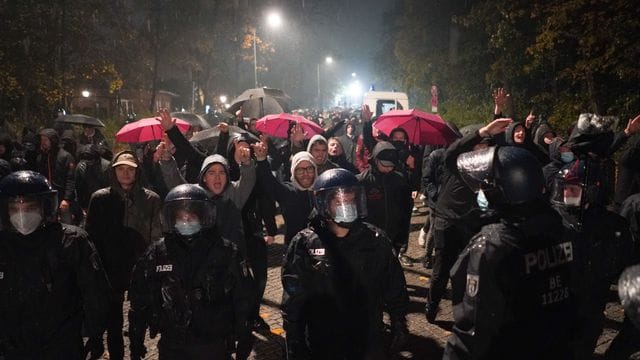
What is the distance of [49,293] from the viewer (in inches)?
121

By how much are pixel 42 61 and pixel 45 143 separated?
11578 millimetres

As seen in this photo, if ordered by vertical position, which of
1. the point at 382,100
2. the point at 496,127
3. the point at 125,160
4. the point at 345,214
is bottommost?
the point at 345,214

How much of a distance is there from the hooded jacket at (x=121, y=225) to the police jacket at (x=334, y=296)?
217cm

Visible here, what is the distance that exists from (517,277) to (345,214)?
1.31 m

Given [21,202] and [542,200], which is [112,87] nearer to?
[21,202]

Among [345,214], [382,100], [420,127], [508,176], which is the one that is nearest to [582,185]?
[508,176]

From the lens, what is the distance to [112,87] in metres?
22.8

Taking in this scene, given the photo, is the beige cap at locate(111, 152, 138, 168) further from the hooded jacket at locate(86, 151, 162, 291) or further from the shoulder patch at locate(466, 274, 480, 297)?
the shoulder patch at locate(466, 274, 480, 297)

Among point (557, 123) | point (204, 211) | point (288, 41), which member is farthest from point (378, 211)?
point (288, 41)

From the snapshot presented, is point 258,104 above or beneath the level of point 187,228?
above

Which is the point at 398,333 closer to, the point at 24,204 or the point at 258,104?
the point at 24,204

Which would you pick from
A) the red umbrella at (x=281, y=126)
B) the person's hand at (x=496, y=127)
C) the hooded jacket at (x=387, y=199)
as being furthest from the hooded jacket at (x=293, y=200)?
the red umbrella at (x=281, y=126)

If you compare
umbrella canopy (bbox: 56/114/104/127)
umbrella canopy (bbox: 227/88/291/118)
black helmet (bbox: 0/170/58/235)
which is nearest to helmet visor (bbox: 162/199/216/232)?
black helmet (bbox: 0/170/58/235)

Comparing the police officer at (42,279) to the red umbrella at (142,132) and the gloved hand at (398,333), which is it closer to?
the gloved hand at (398,333)
